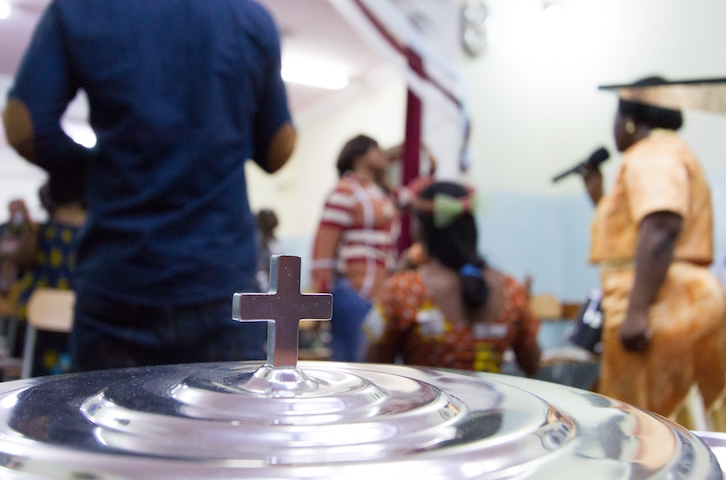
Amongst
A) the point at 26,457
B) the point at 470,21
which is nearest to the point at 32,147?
the point at 26,457

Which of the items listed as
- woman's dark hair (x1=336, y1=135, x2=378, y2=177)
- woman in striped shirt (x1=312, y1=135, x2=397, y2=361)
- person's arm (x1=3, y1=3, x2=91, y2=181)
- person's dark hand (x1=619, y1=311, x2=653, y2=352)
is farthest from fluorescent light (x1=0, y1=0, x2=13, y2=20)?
person's dark hand (x1=619, y1=311, x2=653, y2=352)

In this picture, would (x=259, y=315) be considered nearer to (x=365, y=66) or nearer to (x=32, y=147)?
(x=32, y=147)

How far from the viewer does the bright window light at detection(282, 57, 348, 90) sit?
1951 mm

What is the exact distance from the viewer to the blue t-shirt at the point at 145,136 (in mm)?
750

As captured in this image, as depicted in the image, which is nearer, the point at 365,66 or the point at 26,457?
the point at 26,457

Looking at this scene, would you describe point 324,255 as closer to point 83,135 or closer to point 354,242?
point 354,242

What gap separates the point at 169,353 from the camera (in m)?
0.78

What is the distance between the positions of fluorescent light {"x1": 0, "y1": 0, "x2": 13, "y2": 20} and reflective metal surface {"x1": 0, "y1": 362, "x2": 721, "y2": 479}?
104 cm

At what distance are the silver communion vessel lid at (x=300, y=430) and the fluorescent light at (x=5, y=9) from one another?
1040mm

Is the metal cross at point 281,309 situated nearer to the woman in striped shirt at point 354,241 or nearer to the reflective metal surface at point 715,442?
the reflective metal surface at point 715,442

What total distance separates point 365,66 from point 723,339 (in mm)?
1836

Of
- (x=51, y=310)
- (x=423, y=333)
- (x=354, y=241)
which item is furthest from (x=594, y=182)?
(x=51, y=310)

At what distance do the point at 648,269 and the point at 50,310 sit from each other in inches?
52.1

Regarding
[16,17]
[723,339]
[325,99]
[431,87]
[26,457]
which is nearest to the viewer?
[26,457]
